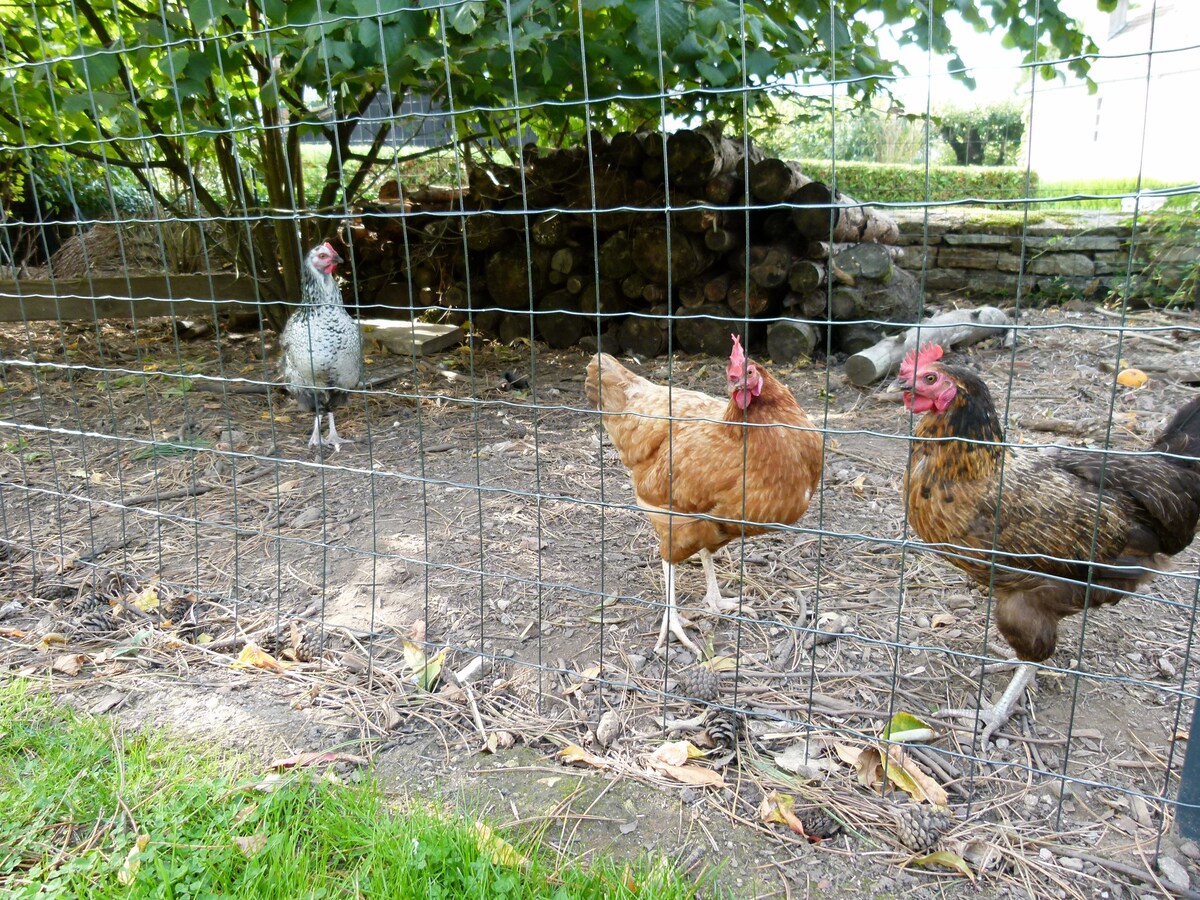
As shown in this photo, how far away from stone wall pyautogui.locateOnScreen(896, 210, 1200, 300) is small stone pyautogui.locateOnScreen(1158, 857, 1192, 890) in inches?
287

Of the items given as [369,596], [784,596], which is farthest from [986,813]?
[369,596]

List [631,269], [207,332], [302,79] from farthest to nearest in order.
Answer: [207,332]
[631,269]
[302,79]

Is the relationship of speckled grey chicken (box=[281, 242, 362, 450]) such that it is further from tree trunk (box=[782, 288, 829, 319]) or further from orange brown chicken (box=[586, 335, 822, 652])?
tree trunk (box=[782, 288, 829, 319])

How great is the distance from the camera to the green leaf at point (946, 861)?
1.88 meters

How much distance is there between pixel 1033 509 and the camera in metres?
2.40

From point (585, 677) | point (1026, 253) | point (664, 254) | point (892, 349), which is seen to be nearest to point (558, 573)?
point (585, 677)

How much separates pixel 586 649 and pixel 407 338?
16.4 ft

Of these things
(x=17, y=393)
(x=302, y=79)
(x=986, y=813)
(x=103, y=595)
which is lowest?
(x=986, y=813)

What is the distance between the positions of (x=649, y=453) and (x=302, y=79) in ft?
9.63

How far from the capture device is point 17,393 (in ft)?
19.3

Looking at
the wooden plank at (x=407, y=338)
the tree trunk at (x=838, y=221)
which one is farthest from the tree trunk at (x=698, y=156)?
the wooden plank at (x=407, y=338)

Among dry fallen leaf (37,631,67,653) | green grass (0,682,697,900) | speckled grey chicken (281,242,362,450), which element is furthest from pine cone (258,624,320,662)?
speckled grey chicken (281,242,362,450)

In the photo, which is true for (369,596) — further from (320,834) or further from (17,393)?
(17,393)

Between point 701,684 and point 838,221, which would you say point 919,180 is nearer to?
point 838,221
